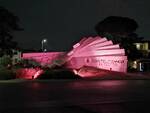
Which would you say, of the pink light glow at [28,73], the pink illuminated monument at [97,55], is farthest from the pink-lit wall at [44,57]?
the pink light glow at [28,73]

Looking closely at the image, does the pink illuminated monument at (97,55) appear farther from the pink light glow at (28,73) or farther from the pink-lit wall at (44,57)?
the pink light glow at (28,73)

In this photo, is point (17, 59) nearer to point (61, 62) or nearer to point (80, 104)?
point (61, 62)

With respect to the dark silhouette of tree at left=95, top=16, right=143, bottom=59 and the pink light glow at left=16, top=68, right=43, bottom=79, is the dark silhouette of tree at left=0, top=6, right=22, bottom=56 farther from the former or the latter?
→ the dark silhouette of tree at left=95, top=16, right=143, bottom=59

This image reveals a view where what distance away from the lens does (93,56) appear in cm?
5469

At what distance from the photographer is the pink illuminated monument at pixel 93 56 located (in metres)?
52.5

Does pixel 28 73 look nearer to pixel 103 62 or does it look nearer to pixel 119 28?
pixel 103 62

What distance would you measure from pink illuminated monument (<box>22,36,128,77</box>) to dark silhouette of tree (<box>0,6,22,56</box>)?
19.1ft

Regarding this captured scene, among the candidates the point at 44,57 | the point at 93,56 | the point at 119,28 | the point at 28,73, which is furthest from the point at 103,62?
the point at 119,28

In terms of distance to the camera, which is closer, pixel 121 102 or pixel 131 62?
pixel 121 102

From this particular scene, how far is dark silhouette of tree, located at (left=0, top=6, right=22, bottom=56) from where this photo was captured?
4916 cm

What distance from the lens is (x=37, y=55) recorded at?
56531 millimetres

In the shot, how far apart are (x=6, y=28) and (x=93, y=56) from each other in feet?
40.8

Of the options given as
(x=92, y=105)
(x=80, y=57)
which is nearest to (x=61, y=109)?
(x=92, y=105)

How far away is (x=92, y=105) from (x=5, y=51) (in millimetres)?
36352
